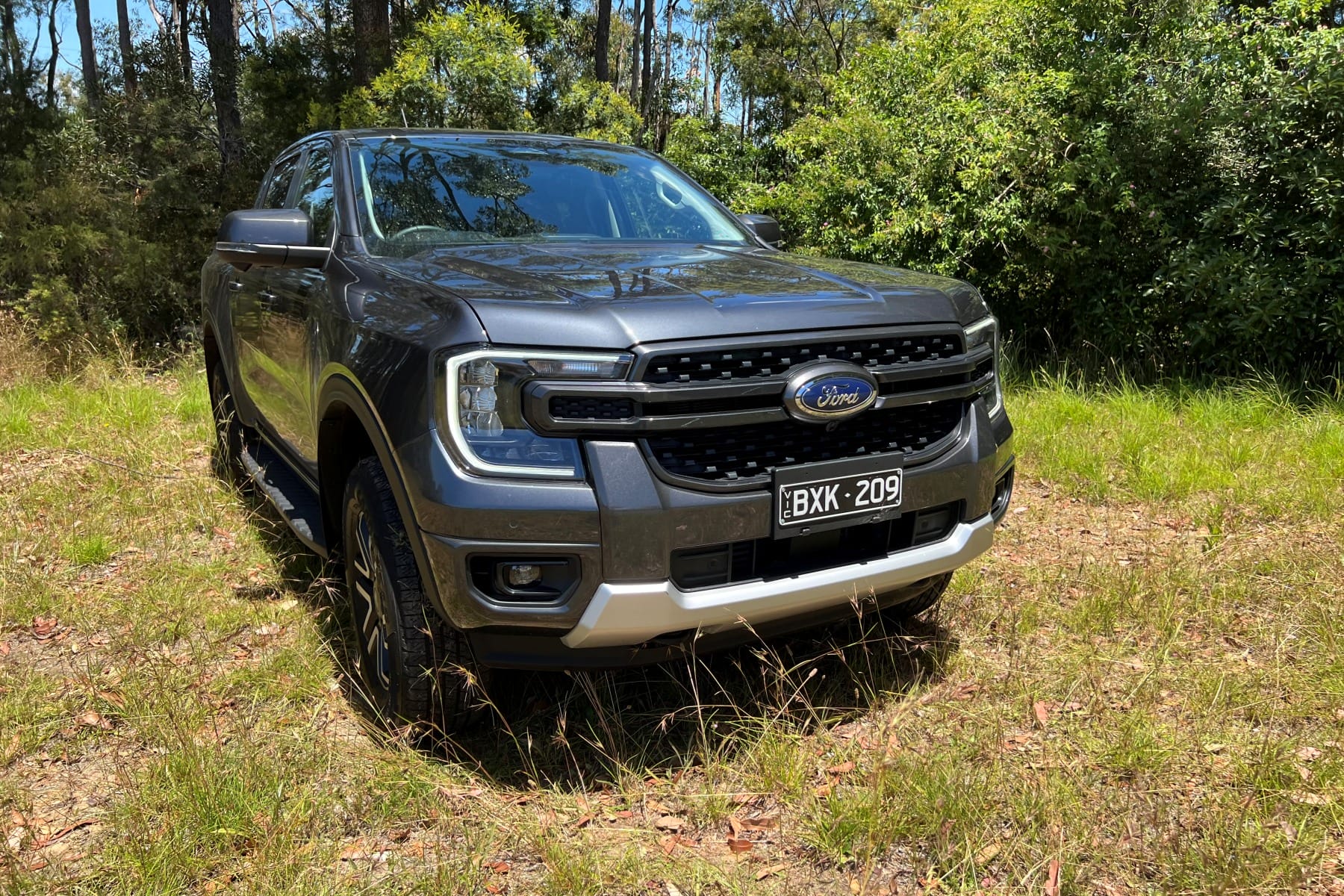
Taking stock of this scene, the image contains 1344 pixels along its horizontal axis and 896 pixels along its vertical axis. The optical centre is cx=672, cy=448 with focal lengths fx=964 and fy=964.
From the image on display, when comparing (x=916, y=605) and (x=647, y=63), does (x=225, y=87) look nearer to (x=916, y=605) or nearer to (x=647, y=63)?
(x=916, y=605)

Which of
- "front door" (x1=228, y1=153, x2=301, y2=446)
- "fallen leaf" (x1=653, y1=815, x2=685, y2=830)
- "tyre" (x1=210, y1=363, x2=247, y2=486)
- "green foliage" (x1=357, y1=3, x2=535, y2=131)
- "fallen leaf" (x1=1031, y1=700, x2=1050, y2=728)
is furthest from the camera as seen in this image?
"green foliage" (x1=357, y1=3, x2=535, y2=131)

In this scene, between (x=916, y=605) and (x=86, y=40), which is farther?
(x=86, y=40)

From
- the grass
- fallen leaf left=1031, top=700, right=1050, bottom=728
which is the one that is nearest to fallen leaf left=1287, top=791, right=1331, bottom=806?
the grass

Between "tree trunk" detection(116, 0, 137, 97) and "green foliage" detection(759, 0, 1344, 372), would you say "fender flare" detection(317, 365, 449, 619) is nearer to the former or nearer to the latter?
"green foliage" detection(759, 0, 1344, 372)

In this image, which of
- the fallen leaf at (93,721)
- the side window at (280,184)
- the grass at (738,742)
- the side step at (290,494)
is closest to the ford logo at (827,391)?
the grass at (738,742)

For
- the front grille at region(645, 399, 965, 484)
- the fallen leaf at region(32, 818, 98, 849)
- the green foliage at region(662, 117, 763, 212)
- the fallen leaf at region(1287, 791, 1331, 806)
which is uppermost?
the green foliage at region(662, 117, 763, 212)

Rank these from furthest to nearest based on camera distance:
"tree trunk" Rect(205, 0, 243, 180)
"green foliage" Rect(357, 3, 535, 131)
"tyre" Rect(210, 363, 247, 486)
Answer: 1. "tree trunk" Rect(205, 0, 243, 180)
2. "green foliage" Rect(357, 3, 535, 131)
3. "tyre" Rect(210, 363, 247, 486)

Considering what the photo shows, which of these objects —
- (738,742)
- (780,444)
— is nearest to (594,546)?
(780,444)

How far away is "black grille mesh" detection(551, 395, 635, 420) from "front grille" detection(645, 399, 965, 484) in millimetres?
87

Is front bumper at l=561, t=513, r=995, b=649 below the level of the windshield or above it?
below

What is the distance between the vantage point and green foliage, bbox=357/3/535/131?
29.9ft

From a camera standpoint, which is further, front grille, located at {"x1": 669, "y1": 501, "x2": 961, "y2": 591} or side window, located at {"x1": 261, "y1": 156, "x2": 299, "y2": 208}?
side window, located at {"x1": 261, "y1": 156, "x2": 299, "y2": 208}

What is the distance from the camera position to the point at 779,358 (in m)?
2.29

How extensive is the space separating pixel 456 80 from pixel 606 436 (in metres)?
8.10
